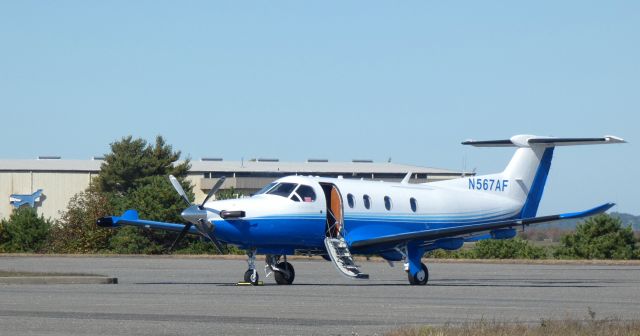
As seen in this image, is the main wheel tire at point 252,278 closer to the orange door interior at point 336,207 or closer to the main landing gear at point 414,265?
the orange door interior at point 336,207

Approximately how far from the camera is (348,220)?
32844 mm

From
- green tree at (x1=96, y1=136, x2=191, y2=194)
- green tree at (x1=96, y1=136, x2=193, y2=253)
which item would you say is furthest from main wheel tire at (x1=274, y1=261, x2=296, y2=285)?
green tree at (x1=96, y1=136, x2=191, y2=194)

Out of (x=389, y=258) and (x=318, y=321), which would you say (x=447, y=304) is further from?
(x=389, y=258)

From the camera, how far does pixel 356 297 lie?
2455cm

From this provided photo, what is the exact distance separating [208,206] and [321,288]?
4122 millimetres

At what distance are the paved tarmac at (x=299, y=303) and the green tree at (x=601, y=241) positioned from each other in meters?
14.5

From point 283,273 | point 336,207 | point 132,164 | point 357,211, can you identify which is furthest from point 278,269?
point 132,164

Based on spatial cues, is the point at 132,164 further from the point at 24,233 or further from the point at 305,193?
Answer: the point at 305,193

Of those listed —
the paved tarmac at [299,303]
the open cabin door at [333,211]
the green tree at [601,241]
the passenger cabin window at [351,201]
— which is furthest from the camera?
the green tree at [601,241]

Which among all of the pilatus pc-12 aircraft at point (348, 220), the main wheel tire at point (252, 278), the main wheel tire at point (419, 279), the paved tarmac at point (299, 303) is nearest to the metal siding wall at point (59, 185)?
the paved tarmac at point (299, 303)

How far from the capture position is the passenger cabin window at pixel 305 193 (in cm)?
3209

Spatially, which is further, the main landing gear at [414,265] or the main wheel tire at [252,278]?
the main landing gear at [414,265]

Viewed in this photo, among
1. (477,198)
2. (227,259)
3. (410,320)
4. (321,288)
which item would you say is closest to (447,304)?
(410,320)

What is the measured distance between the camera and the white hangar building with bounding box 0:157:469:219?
11138cm
